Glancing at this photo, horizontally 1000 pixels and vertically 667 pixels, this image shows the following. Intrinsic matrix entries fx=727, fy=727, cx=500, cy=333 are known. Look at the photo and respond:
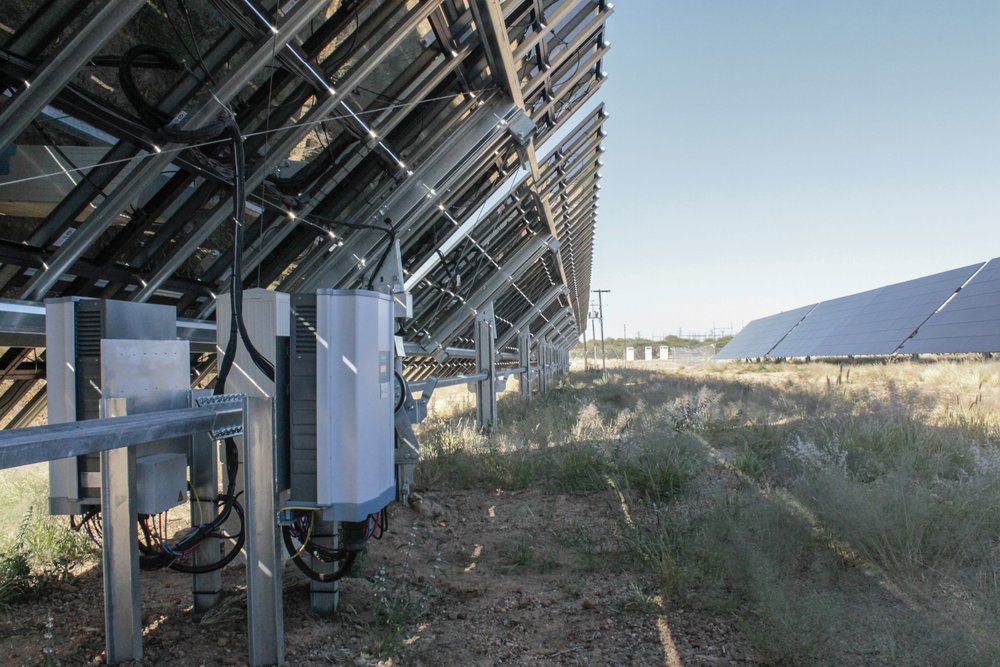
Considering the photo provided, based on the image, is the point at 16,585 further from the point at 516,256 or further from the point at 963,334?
the point at 963,334

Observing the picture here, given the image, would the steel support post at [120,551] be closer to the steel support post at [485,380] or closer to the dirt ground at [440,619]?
the dirt ground at [440,619]

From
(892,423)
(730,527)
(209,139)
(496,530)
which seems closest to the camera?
(209,139)

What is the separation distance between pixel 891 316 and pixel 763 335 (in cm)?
1526

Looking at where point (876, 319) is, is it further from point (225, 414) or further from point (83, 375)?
point (83, 375)

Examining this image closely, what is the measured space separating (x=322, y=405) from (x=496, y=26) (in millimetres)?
3343

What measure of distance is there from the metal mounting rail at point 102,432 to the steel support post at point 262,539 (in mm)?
180

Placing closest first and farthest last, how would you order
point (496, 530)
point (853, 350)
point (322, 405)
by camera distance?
point (322, 405) < point (496, 530) < point (853, 350)

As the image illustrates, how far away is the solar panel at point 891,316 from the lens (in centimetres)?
2422

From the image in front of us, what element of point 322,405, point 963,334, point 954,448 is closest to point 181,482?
point 322,405

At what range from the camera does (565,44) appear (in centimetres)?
718

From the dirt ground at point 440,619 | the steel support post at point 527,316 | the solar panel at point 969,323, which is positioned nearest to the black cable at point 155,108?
the dirt ground at point 440,619

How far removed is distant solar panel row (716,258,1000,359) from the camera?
20.5 metres

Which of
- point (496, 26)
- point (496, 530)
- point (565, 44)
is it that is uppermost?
point (565, 44)

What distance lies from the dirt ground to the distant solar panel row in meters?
17.9
